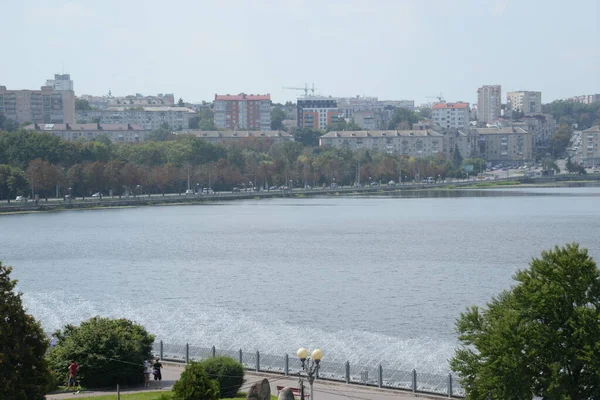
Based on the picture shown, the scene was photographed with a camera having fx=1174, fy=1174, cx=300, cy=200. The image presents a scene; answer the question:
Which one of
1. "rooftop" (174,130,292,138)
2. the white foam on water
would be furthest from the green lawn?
"rooftop" (174,130,292,138)

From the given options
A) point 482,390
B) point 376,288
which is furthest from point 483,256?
point 482,390

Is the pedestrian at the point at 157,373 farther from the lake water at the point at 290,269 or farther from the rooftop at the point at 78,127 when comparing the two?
the rooftop at the point at 78,127

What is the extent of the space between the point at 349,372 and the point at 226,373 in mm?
2931

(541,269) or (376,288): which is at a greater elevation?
→ (541,269)

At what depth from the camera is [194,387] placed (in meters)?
17.2

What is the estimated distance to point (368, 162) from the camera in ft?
482

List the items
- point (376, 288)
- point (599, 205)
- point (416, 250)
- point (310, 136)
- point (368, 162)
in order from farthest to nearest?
point (310, 136)
point (368, 162)
point (599, 205)
point (416, 250)
point (376, 288)

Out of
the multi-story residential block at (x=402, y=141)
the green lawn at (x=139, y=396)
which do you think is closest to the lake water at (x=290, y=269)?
the green lawn at (x=139, y=396)

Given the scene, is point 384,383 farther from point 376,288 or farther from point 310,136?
point 310,136

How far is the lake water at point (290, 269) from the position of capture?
33.7m

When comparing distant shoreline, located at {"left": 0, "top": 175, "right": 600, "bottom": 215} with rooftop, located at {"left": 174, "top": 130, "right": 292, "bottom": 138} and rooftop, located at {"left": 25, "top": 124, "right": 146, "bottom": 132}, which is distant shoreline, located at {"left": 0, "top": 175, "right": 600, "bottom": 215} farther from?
rooftop, located at {"left": 25, "top": 124, "right": 146, "bottom": 132}

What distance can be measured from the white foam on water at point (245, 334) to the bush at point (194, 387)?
10.8 metres

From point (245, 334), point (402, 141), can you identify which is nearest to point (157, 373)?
point (245, 334)

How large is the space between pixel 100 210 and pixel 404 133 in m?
101
